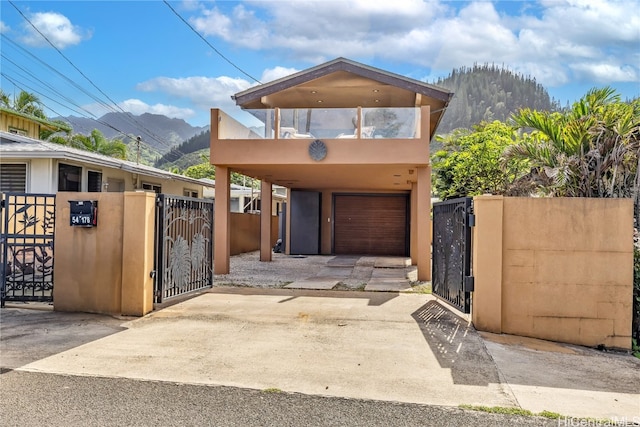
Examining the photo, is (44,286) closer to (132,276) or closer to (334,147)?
(132,276)

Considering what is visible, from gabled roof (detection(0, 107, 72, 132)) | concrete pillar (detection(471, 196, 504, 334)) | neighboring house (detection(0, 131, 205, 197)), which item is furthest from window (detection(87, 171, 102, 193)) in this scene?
concrete pillar (detection(471, 196, 504, 334))

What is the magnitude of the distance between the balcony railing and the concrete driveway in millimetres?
4912

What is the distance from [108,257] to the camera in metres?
6.90

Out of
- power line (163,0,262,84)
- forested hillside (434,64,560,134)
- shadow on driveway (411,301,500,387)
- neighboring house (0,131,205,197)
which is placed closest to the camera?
shadow on driveway (411,301,500,387)

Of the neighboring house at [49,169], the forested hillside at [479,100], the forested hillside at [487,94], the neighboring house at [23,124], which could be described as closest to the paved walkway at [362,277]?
the neighboring house at [49,169]

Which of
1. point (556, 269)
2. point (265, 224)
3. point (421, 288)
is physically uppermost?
point (265, 224)

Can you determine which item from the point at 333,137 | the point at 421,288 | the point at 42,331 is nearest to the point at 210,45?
the point at 333,137

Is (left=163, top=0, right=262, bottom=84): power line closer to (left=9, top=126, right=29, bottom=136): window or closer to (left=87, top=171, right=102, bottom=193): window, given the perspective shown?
(left=87, top=171, right=102, bottom=193): window

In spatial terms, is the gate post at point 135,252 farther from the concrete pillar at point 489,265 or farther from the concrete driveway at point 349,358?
the concrete pillar at point 489,265

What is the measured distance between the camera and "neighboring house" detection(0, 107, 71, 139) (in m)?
19.7

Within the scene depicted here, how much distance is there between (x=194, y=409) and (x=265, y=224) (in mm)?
12007

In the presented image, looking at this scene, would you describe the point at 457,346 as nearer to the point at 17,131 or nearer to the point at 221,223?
the point at 221,223

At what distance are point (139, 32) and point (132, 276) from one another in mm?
19131

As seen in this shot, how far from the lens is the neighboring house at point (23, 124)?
774 inches
